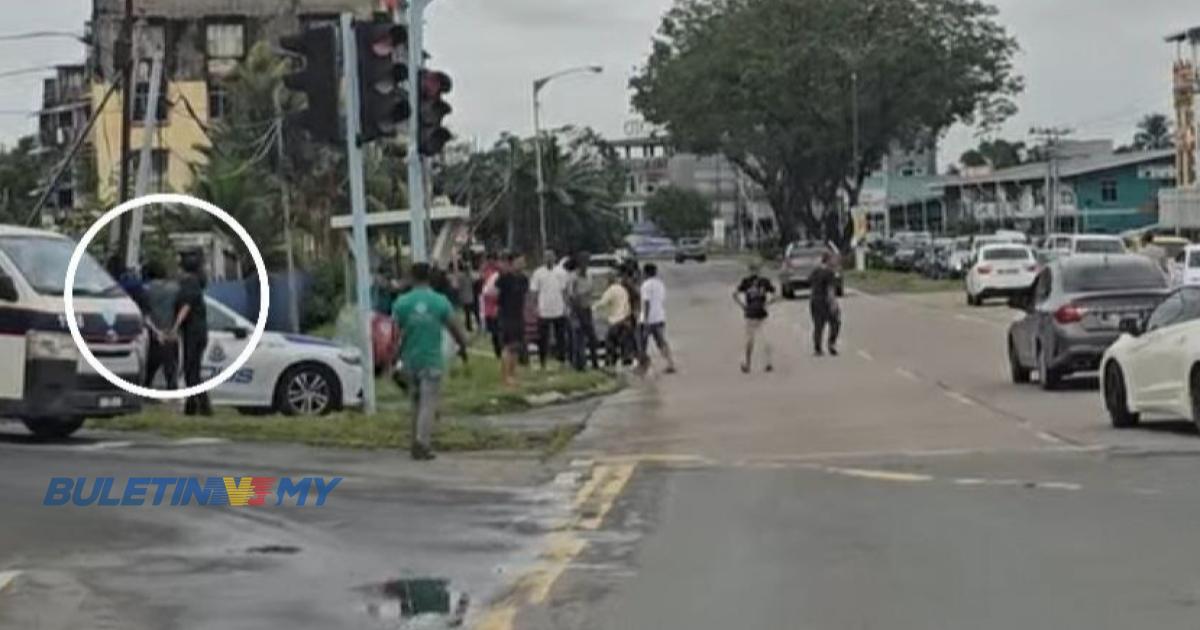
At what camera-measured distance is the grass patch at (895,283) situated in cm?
7036

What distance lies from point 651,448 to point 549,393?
25.3ft

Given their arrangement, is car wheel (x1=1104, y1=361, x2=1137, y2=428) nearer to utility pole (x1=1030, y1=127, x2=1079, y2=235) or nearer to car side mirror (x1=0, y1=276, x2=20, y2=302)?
car side mirror (x1=0, y1=276, x2=20, y2=302)

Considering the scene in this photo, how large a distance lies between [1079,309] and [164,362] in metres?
→ 10.9

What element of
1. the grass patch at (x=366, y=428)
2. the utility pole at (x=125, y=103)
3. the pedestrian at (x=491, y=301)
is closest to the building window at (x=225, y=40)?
the utility pole at (x=125, y=103)

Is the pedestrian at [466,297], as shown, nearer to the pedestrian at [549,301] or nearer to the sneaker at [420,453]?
the pedestrian at [549,301]

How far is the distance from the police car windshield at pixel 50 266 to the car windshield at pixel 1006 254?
3953 centimetres

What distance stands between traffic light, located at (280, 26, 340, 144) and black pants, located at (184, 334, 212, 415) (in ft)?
10.6

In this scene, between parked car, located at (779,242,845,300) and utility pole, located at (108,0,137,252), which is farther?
parked car, located at (779,242,845,300)

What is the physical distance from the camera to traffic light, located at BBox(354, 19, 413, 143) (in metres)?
19.8

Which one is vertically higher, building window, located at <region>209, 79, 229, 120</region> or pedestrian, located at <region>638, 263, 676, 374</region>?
building window, located at <region>209, 79, 229, 120</region>

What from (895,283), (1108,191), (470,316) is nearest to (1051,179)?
(1108,191)

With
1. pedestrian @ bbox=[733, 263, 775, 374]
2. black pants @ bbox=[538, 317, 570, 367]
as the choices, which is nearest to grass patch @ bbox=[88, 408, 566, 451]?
black pants @ bbox=[538, 317, 570, 367]

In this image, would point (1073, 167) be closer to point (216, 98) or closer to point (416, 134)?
point (216, 98)

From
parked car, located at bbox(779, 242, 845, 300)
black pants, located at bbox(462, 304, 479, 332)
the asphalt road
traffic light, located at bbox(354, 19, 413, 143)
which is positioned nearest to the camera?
the asphalt road
